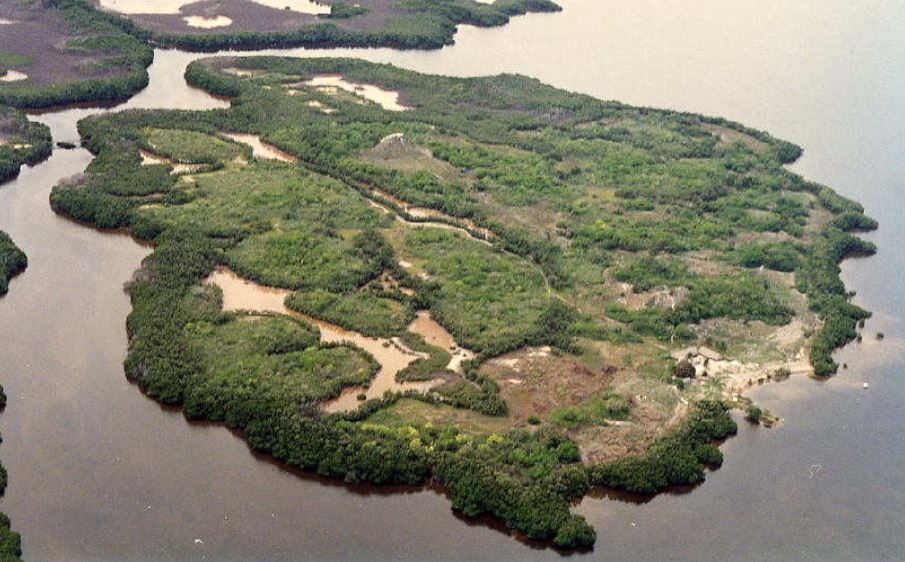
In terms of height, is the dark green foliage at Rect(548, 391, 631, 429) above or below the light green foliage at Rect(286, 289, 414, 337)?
above

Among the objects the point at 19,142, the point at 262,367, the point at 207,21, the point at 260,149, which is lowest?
the point at 19,142

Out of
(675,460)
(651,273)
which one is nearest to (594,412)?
(675,460)

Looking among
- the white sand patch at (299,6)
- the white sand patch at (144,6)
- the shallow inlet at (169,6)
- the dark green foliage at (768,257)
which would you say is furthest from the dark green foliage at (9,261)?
the white sand patch at (299,6)

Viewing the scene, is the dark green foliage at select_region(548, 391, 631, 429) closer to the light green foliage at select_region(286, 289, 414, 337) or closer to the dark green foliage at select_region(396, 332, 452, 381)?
the dark green foliage at select_region(396, 332, 452, 381)

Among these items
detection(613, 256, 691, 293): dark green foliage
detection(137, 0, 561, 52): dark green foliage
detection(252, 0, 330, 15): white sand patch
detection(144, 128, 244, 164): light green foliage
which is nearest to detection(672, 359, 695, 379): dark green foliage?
detection(613, 256, 691, 293): dark green foliage

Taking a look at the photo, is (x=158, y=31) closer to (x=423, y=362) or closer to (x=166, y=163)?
(x=166, y=163)

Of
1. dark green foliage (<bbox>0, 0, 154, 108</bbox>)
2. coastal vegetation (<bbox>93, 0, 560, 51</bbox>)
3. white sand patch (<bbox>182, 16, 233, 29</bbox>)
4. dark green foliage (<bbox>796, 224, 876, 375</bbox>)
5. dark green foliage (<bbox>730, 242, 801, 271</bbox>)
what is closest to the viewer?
dark green foliage (<bbox>796, 224, 876, 375</bbox>)

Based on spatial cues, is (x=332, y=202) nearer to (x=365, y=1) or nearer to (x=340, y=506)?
(x=340, y=506)
